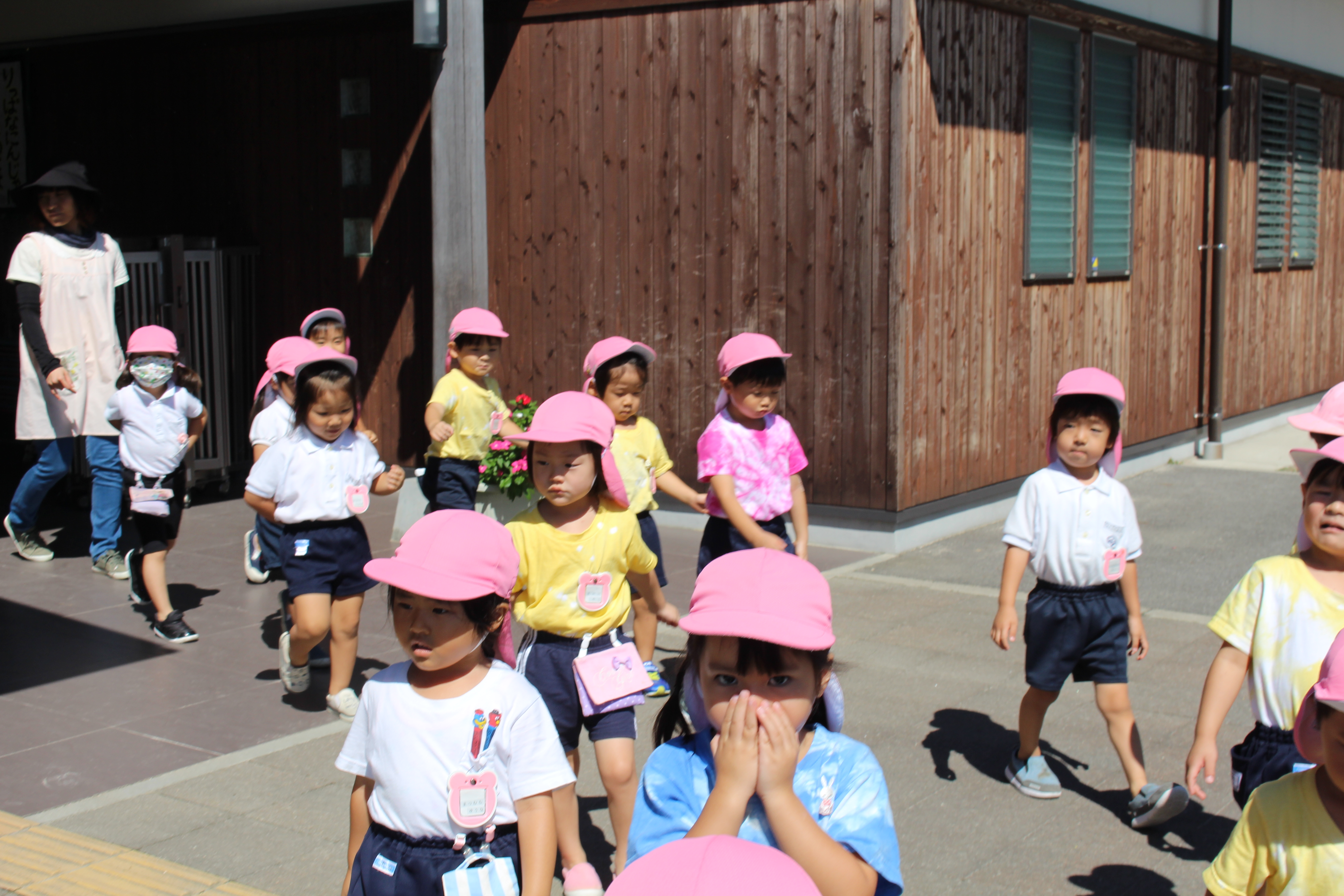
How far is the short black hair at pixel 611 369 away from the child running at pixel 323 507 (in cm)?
A: 98

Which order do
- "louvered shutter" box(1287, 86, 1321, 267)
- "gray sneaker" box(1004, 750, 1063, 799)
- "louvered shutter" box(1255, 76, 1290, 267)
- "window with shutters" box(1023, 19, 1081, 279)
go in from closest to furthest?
"gray sneaker" box(1004, 750, 1063, 799)
"window with shutters" box(1023, 19, 1081, 279)
"louvered shutter" box(1255, 76, 1290, 267)
"louvered shutter" box(1287, 86, 1321, 267)

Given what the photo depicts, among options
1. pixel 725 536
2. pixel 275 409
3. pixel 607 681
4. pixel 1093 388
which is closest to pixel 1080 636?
pixel 1093 388

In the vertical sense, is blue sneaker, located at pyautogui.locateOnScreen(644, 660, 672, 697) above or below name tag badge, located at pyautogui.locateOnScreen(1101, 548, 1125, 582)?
below

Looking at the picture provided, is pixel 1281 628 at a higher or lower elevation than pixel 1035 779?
higher

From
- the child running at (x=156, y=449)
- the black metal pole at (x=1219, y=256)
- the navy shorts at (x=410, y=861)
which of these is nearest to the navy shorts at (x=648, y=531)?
the child running at (x=156, y=449)

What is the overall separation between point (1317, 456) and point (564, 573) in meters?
2.09

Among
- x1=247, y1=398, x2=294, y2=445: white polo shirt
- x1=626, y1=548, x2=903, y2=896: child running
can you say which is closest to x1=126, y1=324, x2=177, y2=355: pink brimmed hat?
x1=247, y1=398, x2=294, y2=445: white polo shirt

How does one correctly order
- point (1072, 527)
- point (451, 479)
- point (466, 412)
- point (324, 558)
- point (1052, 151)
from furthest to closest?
1. point (1052, 151)
2. point (451, 479)
3. point (466, 412)
4. point (324, 558)
5. point (1072, 527)

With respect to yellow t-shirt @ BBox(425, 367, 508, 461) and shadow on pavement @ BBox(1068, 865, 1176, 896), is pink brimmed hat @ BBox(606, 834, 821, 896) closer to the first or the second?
shadow on pavement @ BBox(1068, 865, 1176, 896)

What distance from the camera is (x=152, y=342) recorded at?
23.1ft

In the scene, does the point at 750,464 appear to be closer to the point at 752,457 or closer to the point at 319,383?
the point at 752,457

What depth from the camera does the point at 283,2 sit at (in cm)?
1145

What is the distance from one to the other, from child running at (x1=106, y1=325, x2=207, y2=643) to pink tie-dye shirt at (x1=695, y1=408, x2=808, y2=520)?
117 inches

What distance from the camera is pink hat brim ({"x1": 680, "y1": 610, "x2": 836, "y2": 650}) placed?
2.23 m
